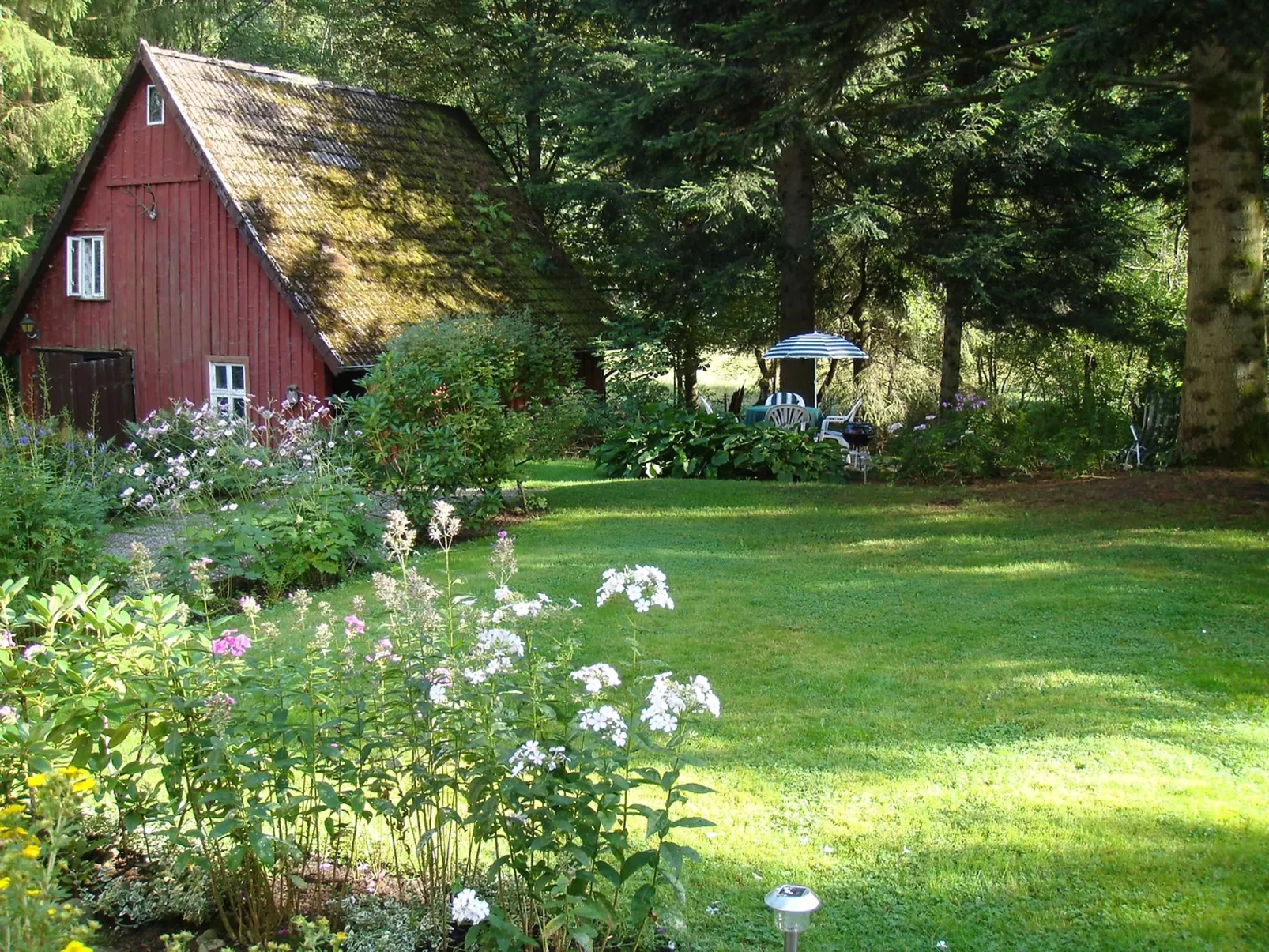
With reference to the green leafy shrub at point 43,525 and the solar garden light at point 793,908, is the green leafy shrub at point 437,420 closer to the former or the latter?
the green leafy shrub at point 43,525

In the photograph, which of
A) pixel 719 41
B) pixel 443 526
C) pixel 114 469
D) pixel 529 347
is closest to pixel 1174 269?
pixel 719 41

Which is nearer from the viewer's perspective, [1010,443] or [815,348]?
[1010,443]

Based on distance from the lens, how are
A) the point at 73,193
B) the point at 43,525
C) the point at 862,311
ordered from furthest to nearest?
the point at 862,311, the point at 73,193, the point at 43,525

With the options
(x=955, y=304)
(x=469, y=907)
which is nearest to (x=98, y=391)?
(x=955, y=304)

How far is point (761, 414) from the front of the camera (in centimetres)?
1658

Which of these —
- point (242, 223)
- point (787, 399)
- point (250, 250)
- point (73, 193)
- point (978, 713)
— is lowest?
point (978, 713)

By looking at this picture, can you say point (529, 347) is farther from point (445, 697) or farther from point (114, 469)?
point (445, 697)

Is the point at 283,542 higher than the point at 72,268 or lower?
lower

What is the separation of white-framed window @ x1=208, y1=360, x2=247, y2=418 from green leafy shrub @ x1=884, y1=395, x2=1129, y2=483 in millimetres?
9434

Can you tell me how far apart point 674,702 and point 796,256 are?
1495 cm

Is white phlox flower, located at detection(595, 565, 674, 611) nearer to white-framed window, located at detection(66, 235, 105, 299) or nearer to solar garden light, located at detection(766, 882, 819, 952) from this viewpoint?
solar garden light, located at detection(766, 882, 819, 952)

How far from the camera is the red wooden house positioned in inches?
624

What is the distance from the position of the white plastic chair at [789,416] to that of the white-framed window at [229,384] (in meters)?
7.55

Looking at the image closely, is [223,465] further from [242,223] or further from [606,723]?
[606,723]
